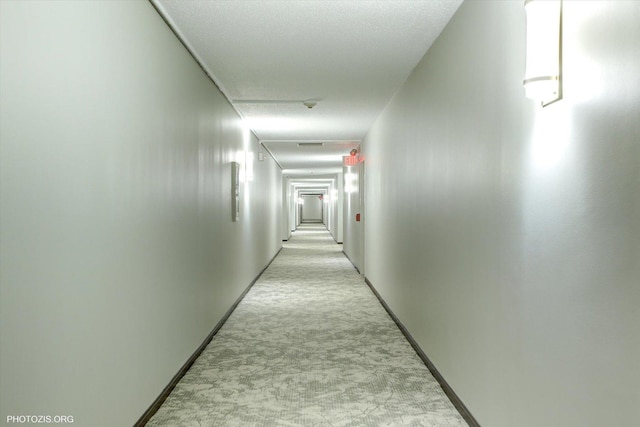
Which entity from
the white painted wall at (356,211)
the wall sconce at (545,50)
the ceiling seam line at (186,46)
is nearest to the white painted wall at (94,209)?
the ceiling seam line at (186,46)

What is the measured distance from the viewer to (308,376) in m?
3.91

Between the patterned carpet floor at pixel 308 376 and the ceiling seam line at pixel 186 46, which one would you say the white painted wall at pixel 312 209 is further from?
the ceiling seam line at pixel 186 46

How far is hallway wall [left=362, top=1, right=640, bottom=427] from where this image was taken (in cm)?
155

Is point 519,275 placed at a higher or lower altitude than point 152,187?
lower

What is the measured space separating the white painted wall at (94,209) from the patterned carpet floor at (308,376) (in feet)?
1.04

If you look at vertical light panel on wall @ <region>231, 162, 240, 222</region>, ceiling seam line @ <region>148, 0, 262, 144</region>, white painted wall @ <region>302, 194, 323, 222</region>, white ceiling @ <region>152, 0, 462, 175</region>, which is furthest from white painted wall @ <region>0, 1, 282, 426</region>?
white painted wall @ <region>302, 194, 323, 222</region>

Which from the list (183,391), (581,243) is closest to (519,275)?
(581,243)

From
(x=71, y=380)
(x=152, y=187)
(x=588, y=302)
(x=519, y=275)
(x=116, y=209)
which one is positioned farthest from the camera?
(x=152, y=187)

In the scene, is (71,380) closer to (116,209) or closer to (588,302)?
(116,209)

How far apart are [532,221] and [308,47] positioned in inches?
103

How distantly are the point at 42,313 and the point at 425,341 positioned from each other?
3195mm

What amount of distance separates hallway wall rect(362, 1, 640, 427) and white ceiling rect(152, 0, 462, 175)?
348 millimetres

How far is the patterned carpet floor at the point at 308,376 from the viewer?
10.4ft

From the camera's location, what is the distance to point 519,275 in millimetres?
2328
